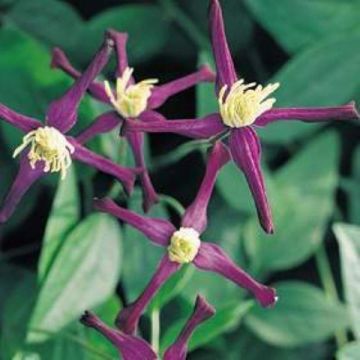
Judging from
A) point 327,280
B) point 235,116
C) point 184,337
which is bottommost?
point 327,280

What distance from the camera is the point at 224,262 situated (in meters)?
0.80

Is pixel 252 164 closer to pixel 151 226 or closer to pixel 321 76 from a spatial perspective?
pixel 151 226

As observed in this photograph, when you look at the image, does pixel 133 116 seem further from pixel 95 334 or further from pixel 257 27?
pixel 257 27

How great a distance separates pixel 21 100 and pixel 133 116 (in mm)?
203

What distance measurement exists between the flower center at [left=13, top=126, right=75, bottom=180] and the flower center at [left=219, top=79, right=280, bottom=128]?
0.39ft

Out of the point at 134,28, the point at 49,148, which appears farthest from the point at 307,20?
the point at 49,148

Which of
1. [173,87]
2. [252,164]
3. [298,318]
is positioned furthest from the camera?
[298,318]

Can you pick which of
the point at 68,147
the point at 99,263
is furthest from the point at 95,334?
the point at 68,147

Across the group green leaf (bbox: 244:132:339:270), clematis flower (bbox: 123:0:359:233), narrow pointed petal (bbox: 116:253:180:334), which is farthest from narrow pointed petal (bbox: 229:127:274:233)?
green leaf (bbox: 244:132:339:270)

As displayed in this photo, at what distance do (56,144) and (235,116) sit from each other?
131 millimetres

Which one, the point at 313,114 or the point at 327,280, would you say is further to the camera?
the point at 327,280

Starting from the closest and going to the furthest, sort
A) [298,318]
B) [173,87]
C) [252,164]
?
[252,164]
[173,87]
[298,318]

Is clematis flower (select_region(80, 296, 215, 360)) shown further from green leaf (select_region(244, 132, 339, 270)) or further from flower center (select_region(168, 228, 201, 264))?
green leaf (select_region(244, 132, 339, 270))

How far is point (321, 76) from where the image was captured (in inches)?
41.3
